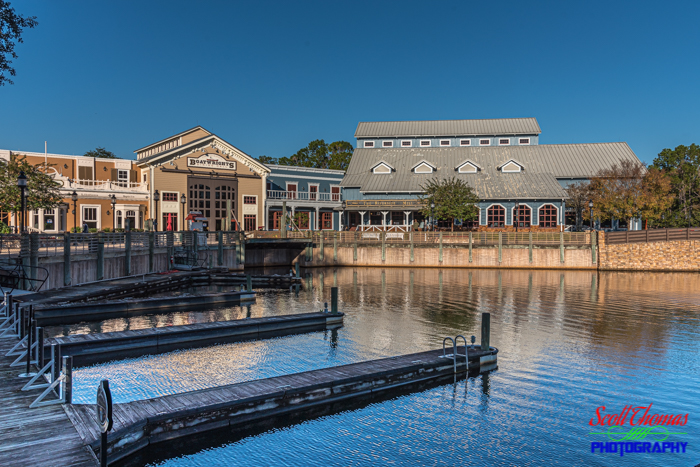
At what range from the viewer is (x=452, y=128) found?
6781cm

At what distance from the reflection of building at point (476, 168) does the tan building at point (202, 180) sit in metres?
10.6

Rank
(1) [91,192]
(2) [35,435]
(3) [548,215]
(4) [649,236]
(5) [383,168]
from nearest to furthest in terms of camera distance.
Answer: (2) [35,435]
(1) [91,192]
(4) [649,236]
(3) [548,215]
(5) [383,168]

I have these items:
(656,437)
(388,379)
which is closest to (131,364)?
(388,379)

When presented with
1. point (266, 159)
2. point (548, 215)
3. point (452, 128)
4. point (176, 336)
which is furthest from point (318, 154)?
point (176, 336)

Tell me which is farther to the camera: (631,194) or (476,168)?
(476,168)

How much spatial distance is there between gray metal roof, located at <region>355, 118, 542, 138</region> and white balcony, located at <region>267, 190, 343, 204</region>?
9.82 metres

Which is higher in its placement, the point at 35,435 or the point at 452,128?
the point at 452,128

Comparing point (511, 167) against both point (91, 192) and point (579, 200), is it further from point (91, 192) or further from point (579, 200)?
point (91, 192)

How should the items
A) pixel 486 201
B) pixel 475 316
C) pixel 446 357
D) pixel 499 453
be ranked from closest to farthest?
pixel 499 453
pixel 446 357
pixel 475 316
pixel 486 201

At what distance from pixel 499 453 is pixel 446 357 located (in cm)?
460

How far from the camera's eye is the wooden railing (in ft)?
155

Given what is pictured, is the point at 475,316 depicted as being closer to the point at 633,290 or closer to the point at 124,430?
the point at 633,290

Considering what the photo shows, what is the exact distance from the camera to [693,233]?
47000 mm

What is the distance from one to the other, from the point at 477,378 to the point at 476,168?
157 ft
